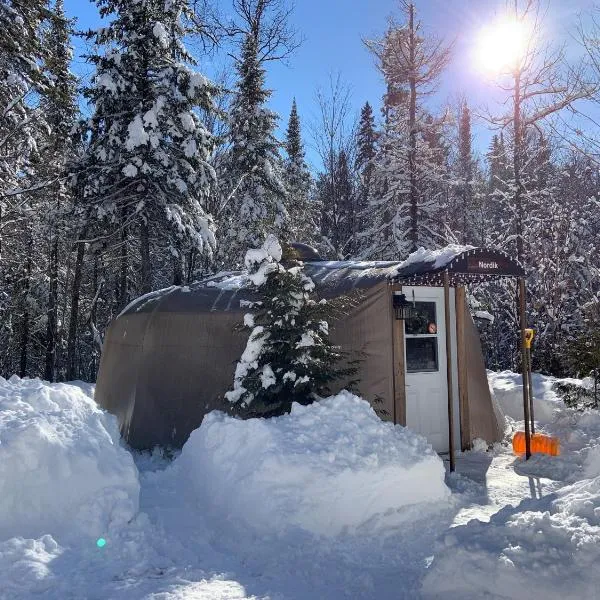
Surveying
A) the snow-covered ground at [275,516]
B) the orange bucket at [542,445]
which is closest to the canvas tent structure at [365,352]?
the orange bucket at [542,445]

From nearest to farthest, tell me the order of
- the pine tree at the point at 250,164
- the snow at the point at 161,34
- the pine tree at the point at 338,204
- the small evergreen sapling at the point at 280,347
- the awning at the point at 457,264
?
the small evergreen sapling at the point at 280,347
the awning at the point at 457,264
the snow at the point at 161,34
the pine tree at the point at 250,164
the pine tree at the point at 338,204

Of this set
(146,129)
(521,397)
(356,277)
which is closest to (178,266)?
(146,129)

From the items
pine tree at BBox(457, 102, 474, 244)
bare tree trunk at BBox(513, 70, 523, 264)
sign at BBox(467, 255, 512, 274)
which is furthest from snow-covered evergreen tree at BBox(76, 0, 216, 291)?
pine tree at BBox(457, 102, 474, 244)

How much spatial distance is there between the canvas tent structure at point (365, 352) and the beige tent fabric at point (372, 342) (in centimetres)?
1

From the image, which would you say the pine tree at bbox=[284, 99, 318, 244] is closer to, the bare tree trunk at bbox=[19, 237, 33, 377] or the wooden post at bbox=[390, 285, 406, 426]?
the bare tree trunk at bbox=[19, 237, 33, 377]

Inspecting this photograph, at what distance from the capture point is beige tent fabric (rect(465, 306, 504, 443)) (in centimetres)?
769

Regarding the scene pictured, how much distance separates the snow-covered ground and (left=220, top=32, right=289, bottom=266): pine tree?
42.9 ft

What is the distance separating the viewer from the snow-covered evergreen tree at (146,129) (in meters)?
12.0

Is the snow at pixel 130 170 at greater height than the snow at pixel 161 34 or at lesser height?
lesser

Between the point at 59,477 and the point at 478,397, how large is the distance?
5688mm

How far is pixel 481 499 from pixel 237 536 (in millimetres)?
2466

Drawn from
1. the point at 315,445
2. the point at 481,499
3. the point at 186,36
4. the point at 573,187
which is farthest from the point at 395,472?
the point at 573,187

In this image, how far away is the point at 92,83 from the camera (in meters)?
12.1

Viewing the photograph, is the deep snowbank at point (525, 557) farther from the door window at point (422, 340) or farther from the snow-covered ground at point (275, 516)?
the door window at point (422, 340)
